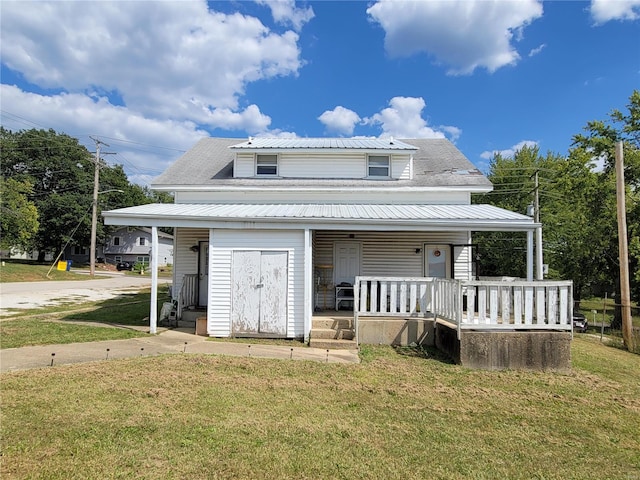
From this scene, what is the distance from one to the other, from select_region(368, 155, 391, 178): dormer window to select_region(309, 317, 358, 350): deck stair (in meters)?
5.92

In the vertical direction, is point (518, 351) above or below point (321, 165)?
below

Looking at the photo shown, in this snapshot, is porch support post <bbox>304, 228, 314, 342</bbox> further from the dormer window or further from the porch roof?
the dormer window

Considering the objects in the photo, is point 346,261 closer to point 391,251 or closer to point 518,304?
point 391,251

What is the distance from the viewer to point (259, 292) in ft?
29.8

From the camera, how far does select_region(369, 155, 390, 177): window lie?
13278 mm

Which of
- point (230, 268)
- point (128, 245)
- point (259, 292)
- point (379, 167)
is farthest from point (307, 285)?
point (128, 245)

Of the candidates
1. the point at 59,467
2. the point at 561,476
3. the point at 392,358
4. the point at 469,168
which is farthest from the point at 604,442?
the point at 469,168

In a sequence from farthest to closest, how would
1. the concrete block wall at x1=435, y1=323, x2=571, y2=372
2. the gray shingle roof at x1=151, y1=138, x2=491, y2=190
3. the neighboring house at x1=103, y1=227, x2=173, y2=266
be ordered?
the neighboring house at x1=103, y1=227, x2=173, y2=266 < the gray shingle roof at x1=151, y1=138, x2=491, y2=190 < the concrete block wall at x1=435, y1=323, x2=571, y2=372

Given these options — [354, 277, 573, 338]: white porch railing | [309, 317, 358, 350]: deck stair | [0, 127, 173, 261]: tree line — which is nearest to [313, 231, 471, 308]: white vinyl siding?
[309, 317, 358, 350]: deck stair

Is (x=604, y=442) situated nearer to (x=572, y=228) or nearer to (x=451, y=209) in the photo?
(x=451, y=209)

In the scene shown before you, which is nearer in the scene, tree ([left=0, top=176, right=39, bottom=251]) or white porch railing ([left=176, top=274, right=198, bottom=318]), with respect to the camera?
white porch railing ([left=176, top=274, right=198, bottom=318])

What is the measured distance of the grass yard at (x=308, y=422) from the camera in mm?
3467

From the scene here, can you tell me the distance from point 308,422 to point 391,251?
8.37m

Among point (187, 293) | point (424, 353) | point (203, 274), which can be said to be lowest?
point (424, 353)
